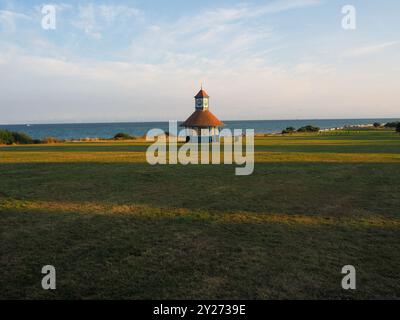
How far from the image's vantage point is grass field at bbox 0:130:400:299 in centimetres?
483

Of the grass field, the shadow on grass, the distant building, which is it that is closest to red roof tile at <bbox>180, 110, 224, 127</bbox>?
the distant building

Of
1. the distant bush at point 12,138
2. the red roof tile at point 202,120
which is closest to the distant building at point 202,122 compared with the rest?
the red roof tile at point 202,120

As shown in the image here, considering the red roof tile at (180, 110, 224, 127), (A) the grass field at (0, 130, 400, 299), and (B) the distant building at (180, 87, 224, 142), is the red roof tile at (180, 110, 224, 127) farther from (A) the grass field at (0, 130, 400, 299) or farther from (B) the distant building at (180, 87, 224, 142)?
(A) the grass field at (0, 130, 400, 299)

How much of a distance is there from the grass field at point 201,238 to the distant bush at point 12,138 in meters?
34.1

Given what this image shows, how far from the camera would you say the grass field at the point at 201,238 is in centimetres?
483

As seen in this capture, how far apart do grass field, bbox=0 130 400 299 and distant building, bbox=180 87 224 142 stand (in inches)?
1162

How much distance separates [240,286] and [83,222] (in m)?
4.73

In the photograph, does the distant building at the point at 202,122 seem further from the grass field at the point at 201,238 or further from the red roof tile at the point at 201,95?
the grass field at the point at 201,238

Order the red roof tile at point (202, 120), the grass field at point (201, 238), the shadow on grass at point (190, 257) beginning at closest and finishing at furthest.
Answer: the shadow on grass at point (190, 257) < the grass field at point (201, 238) < the red roof tile at point (202, 120)

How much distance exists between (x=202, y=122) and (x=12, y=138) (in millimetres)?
24685

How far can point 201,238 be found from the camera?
6.88 meters

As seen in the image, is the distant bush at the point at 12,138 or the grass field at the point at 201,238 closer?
the grass field at the point at 201,238

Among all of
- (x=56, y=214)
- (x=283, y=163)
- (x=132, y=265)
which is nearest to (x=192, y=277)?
(x=132, y=265)

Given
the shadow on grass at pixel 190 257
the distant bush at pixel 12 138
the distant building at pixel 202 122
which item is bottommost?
the shadow on grass at pixel 190 257
